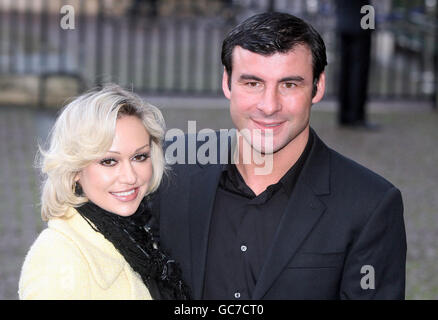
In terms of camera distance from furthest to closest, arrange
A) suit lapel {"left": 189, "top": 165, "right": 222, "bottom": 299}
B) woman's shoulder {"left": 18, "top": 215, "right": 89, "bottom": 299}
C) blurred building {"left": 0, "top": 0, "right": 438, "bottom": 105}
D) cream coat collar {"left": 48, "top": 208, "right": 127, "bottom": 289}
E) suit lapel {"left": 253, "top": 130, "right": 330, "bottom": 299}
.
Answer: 1. blurred building {"left": 0, "top": 0, "right": 438, "bottom": 105}
2. suit lapel {"left": 189, "top": 165, "right": 222, "bottom": 299}
3. suit lapel {"left": 253, "top": 130, "right": 330, "bottom": 299}
4. cream coat collar {"left": 48, "top": 208, "right": 127, "bottom": 289}
5. woman's shoulder {"left": 18, "top": 215, "right": 89, "bottom": 299}

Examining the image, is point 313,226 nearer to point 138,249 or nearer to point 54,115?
point 138,249

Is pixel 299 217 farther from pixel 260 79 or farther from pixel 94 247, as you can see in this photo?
pixel 94 247

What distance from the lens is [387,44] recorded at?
52.5 ft

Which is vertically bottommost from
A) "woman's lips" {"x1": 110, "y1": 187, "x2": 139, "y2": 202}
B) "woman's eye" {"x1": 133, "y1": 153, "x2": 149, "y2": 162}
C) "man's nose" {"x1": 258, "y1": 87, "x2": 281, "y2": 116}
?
"woman's lips" {"x1": 110, "y1": 187, "x2": 139, "y2": 202}

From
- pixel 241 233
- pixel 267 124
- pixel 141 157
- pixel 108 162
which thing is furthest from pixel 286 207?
pixel 108 162

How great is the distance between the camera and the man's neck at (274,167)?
3.38 meters

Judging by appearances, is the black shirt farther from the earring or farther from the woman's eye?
the earring

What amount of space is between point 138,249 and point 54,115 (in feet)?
26.2

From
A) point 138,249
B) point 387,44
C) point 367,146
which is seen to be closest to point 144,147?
point 138,249

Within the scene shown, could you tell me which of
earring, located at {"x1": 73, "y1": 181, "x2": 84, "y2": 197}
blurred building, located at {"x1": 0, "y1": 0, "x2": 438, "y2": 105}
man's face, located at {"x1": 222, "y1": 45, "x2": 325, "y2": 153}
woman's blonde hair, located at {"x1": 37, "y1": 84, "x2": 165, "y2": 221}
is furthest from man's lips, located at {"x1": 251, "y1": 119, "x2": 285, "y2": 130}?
blurred building, located at {"x1": 0, "y1": 0, "x2": 438, "y2": 105}

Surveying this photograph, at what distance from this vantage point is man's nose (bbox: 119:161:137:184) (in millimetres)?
3188

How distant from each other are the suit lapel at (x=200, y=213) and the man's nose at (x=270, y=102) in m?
0.39

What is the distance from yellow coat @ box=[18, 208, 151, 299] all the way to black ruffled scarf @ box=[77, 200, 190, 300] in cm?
2

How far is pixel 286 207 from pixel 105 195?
64 cm
